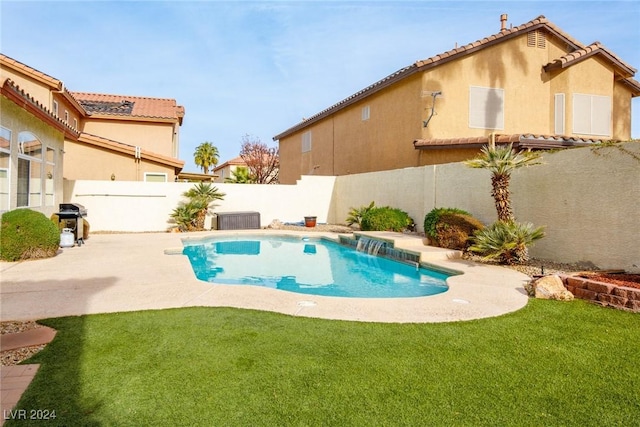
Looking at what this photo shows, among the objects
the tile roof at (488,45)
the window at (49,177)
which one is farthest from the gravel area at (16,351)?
the tile roof at (488,45)

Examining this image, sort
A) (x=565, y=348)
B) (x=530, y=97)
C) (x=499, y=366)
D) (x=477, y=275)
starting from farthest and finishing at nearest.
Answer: (x=530, y=97) → (x=477, y=275) → (x=565, y=348) → (x=499, y=366)

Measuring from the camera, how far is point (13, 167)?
10570mm

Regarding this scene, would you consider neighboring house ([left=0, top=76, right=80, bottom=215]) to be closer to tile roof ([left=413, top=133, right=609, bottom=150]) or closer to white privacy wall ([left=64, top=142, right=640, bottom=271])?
white privacy wall ([left=64, top=142, right=640, bottom=271])

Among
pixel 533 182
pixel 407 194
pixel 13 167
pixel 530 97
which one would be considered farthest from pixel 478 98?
pixel 13 167

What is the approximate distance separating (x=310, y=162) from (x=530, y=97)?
15.2 m

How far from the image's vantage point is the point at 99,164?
805 inches

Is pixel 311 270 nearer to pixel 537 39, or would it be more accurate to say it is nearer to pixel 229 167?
pixel 537 39

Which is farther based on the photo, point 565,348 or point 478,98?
point 478,98

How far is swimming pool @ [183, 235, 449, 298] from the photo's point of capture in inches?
347

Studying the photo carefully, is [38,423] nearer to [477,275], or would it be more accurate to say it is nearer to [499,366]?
[499,366]

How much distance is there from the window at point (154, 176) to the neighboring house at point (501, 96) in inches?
462

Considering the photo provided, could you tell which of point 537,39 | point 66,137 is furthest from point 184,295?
point 537,39

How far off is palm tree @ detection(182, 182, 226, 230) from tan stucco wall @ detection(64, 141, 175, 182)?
4122 mm

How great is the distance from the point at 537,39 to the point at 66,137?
21.7m
